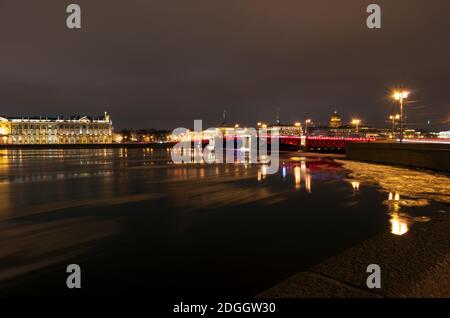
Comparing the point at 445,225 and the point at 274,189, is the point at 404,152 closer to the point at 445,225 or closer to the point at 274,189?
the point at 274,189

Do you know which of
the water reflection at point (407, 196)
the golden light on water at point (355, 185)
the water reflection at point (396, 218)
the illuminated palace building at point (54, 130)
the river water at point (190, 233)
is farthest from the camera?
the illuminated palace building at point (54, 130)

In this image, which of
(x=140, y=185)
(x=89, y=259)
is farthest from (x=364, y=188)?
(x=89, y=259)

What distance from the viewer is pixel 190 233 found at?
9.29 meters

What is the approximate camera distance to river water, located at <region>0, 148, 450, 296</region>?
6160mm

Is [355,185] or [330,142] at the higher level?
[330,142]

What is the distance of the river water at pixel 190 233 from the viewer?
6160 mm

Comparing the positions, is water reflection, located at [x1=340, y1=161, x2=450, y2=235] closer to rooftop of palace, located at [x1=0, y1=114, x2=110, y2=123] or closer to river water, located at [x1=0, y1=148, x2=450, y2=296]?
river water, located at [x1=0, y1=148, x2=450, y2=296]

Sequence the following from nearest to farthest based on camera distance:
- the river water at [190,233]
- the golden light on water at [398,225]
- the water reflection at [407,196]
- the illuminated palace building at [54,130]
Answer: the river water at [190,233] < the golden light on water at [398,225] < the water reflection at [407,196] < the illuminated palace building at [54,130]

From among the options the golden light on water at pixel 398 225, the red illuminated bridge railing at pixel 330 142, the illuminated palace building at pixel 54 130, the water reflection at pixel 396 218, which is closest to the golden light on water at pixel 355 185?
the water reflection at pixel 396 218

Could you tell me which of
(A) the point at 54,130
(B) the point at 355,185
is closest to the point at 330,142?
(B) the point at 355,185

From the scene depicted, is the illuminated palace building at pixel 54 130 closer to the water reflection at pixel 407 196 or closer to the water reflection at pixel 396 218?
the water reflection at pixel 407 196

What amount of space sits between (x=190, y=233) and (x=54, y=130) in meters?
193

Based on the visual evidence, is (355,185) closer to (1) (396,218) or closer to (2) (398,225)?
(1) (396,218)

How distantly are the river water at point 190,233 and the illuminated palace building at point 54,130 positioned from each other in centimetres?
17774
